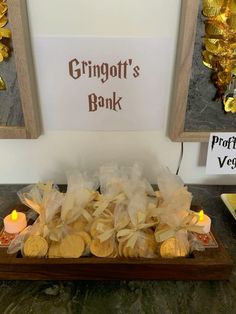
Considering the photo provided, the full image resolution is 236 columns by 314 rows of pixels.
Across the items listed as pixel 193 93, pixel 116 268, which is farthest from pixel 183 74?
pixel 116 268

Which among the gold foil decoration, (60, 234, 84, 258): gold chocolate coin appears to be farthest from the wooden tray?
the gold foil decoration

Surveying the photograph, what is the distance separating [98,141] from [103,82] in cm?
17

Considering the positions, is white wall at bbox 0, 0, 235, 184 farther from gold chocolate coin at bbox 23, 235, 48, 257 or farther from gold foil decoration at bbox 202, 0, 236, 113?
gold chocolate coin at bbox 23, 235, 48, 257

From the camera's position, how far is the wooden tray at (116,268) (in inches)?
19.9

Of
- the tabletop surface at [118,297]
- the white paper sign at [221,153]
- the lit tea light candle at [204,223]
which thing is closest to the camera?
the tabletop surface at [118,297]

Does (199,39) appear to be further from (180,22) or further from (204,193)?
(204,193)

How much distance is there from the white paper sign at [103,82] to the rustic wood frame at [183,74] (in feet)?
0.12

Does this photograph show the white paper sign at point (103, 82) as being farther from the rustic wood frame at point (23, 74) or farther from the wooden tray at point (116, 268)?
the wooden tray at point (116, 268)

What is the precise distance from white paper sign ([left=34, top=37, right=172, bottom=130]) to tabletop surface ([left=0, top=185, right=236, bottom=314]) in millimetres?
399

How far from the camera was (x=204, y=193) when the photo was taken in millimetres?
804

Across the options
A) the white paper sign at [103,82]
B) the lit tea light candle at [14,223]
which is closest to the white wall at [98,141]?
the white paper sign at [103,82]

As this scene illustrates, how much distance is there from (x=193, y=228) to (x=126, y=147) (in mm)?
322

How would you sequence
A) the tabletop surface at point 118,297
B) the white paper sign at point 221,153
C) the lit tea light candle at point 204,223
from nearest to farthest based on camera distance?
the tabletop surface at point 118,297 → the lit tea light candle at point 204,223 → the white paper sign at point 221,153

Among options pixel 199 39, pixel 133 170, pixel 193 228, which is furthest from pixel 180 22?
pixel 193 228
